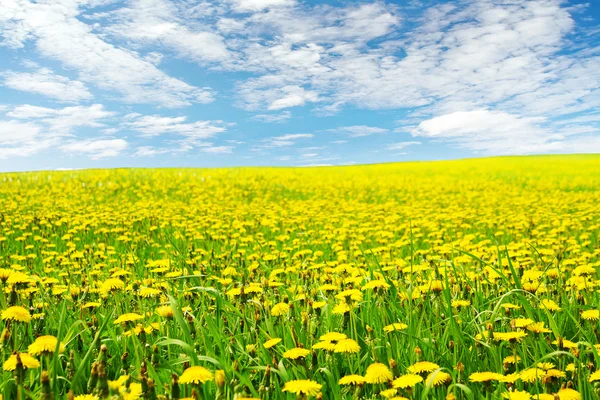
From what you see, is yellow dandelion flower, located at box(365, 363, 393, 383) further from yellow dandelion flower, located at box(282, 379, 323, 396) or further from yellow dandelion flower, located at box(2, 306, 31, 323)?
yellow dandelion flower, located at box(2, 306, 31, 323)

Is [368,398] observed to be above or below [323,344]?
below

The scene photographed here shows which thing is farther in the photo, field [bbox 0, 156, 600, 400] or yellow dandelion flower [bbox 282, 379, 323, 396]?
field [bbox 0, 156, 600, 400]

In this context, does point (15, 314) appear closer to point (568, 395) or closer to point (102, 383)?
point (102, 383)

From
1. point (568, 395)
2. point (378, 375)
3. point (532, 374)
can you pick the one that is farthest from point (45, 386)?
point (532, 374)

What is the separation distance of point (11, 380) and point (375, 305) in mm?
2096

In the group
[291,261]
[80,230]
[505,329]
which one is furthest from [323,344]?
[80,230]

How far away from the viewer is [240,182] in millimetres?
20672

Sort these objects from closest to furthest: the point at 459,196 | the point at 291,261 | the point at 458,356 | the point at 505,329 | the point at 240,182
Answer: the point at 458,356 → the point at 505,329 → the point at 291,261 → the point at 459,196 → the point at 240,182

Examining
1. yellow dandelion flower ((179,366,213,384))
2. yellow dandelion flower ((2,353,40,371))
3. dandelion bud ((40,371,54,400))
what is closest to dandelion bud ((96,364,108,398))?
dandelion bud ((40,371,54,400))

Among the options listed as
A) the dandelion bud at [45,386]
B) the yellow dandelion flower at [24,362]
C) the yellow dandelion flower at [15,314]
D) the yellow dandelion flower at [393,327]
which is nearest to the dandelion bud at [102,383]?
the dandelion bud at [45,386]

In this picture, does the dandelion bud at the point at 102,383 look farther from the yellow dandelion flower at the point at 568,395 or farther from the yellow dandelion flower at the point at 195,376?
the yellow dandelion flower at the point at 568,395

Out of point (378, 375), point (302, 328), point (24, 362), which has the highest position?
point (24, 362)

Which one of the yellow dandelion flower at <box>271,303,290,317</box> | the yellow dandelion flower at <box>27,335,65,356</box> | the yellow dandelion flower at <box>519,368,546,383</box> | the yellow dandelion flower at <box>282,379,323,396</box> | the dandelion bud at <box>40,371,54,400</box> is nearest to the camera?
the dandelion bud at <box>40,371,54,400</box>

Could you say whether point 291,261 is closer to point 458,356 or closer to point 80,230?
point 458,356
